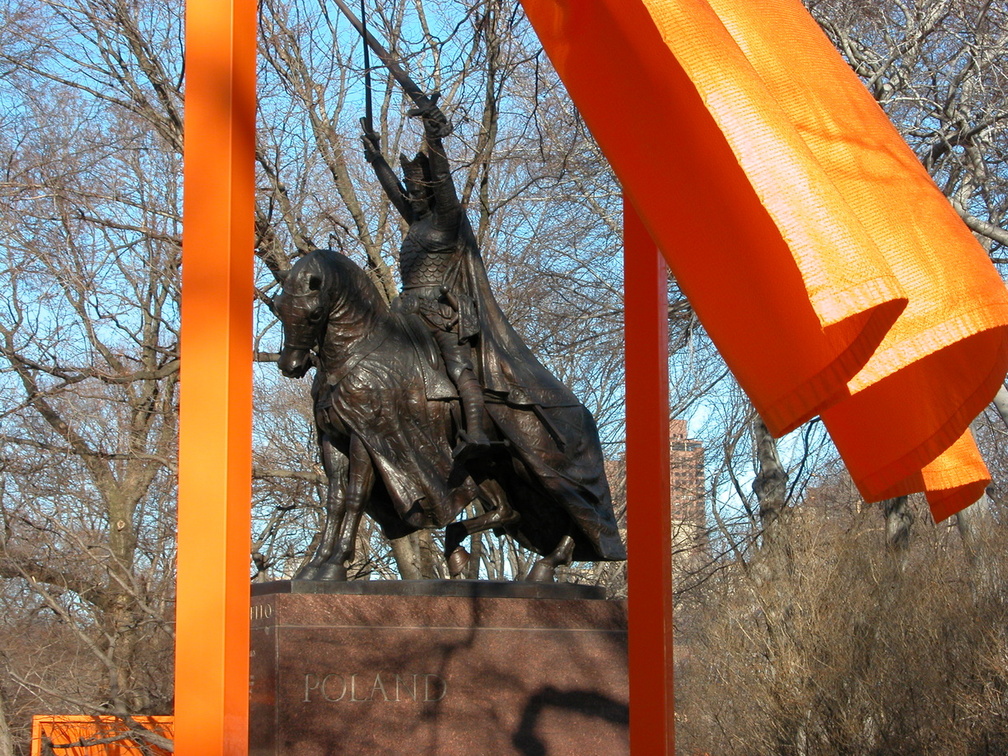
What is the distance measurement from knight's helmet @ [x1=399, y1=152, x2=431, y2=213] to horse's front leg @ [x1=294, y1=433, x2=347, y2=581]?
155 centimetres

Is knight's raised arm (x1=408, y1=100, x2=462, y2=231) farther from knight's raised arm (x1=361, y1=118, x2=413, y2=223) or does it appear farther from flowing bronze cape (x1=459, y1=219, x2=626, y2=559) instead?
knight's raised arm (x1=361, y1=118, x2=413, y2=223)

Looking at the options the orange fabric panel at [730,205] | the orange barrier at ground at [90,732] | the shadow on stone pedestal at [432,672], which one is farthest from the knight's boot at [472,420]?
the orange barrier at ground at [90,732]

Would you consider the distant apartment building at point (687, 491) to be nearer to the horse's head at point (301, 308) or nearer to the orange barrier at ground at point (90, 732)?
the orange barrier at ground at point (90, 732)

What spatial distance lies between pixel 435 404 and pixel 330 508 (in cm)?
82

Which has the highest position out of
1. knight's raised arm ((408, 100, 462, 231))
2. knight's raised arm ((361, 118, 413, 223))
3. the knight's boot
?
knight's raised arm ((361, 118, 413, 223))

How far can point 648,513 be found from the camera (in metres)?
4.88

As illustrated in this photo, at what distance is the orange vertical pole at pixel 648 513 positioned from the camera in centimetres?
479

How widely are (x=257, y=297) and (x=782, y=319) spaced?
12358 millimetres

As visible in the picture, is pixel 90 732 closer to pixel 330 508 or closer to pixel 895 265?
pixel 330 508

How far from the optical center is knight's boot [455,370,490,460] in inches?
282

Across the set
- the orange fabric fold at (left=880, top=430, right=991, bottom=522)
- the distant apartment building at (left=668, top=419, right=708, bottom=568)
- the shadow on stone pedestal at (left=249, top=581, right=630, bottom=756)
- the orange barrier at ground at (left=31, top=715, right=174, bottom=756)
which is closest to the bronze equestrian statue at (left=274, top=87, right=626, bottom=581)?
the shadow on stone pedestal at (left=249, top=581, right=630, bottom=756)

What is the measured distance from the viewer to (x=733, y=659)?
1566cm

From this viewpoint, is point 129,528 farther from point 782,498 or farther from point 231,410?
point 231,410

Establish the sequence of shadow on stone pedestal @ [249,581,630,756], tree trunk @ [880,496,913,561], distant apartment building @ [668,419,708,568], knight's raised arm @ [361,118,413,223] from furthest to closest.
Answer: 1. distant apartment building @ [668,419,708,568]
2. tree trunk @ [880,496,913,561]
3. knight's raised arm @ [361,118,413,223]
4. shadow on stone pedestal @ [249,581,630,756]
